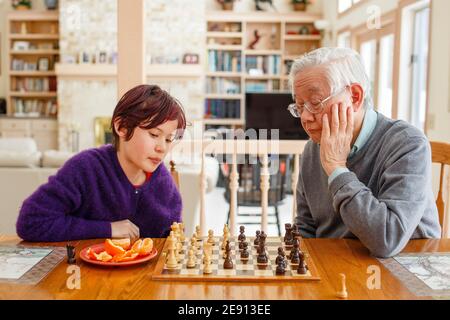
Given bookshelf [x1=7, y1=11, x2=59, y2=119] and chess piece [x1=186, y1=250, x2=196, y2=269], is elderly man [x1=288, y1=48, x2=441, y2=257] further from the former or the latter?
bookshelf [x1=7, y1=11, x2=59, y2=119]

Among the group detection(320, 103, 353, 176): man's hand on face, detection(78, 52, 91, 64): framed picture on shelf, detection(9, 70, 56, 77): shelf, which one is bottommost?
detection(320, 103, 353, 176): man's hand on face

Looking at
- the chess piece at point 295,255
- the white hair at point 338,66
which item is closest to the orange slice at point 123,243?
the chess piece at point 295,255

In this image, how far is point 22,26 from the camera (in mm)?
8766

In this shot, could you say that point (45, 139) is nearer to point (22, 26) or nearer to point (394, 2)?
point (22, 26)

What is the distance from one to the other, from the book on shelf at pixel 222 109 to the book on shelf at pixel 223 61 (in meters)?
0.50

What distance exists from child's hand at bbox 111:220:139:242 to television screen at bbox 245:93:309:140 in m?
5.93

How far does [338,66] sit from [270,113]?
6224 mm

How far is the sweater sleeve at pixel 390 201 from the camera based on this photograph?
1307mm

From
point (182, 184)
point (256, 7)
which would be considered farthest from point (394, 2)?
point (256, 7)

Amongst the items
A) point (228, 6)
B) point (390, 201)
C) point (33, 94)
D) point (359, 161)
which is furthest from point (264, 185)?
point (33, 94)

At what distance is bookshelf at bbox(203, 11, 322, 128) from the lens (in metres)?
8.48

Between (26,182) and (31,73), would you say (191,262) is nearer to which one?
(26,182)

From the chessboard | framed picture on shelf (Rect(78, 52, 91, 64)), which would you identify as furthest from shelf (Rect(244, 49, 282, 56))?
the chessboard

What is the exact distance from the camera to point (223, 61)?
857 cm
